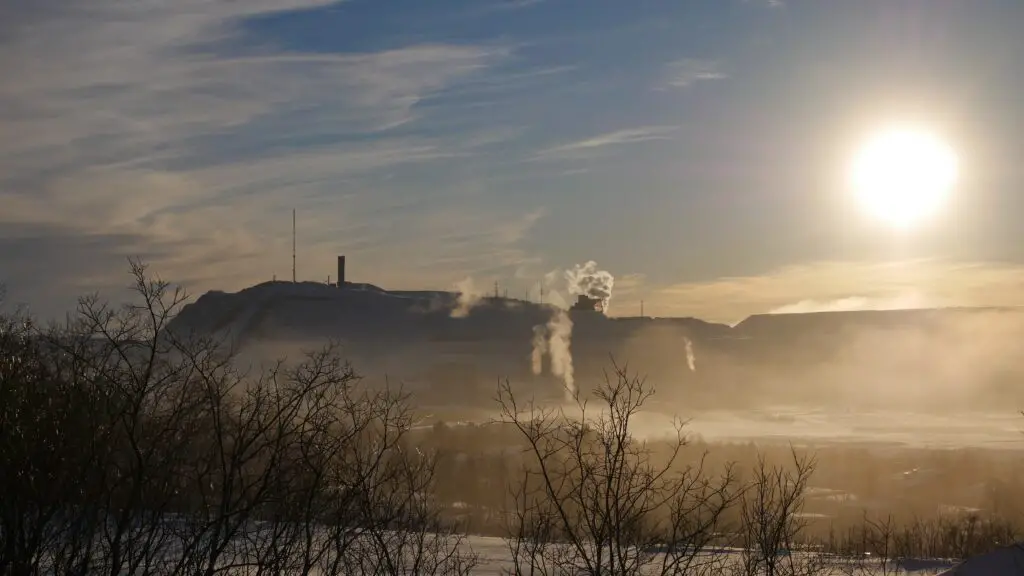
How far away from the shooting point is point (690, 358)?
10238 cm

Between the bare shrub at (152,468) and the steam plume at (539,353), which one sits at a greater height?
the steam plume at (539,353)

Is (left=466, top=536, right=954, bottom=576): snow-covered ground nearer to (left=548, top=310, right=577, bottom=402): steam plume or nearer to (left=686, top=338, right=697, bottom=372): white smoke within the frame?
(left=548, top=310, right=577, bottom=402): steam plume

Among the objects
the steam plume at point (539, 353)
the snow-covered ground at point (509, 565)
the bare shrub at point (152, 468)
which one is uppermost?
the steam plume at point (539, 353)

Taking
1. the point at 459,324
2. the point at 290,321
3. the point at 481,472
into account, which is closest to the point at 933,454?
the point at 459,324

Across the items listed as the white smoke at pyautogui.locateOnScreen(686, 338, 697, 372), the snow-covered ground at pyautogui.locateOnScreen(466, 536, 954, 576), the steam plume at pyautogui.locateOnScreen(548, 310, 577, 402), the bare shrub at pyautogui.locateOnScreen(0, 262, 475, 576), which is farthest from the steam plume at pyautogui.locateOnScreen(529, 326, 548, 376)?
the bare shrub at pyautogui.locateOnScreen(0, 262, 475, 576)

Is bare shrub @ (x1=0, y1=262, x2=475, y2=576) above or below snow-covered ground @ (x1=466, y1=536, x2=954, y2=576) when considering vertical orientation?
above

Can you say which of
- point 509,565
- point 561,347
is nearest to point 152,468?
point 509,565

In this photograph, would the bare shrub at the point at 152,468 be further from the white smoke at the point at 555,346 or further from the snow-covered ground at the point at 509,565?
the white smoke at the point at 555,346

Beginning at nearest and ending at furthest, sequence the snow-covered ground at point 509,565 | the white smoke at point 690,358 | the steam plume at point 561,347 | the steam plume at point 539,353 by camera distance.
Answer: the snow-covered ground at point 509,565 → the steam plume at point 561,347 → the steam plume at point 539,353 → the white smoke at point 690,358

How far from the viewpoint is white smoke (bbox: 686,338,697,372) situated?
333ft

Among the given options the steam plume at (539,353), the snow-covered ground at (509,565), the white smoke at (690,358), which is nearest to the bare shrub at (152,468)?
the snow-covered ground at (509,565)

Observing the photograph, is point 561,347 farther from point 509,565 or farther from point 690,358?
point 509,565

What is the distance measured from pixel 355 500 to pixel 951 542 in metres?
23.7

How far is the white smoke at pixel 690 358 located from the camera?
3990 inches
